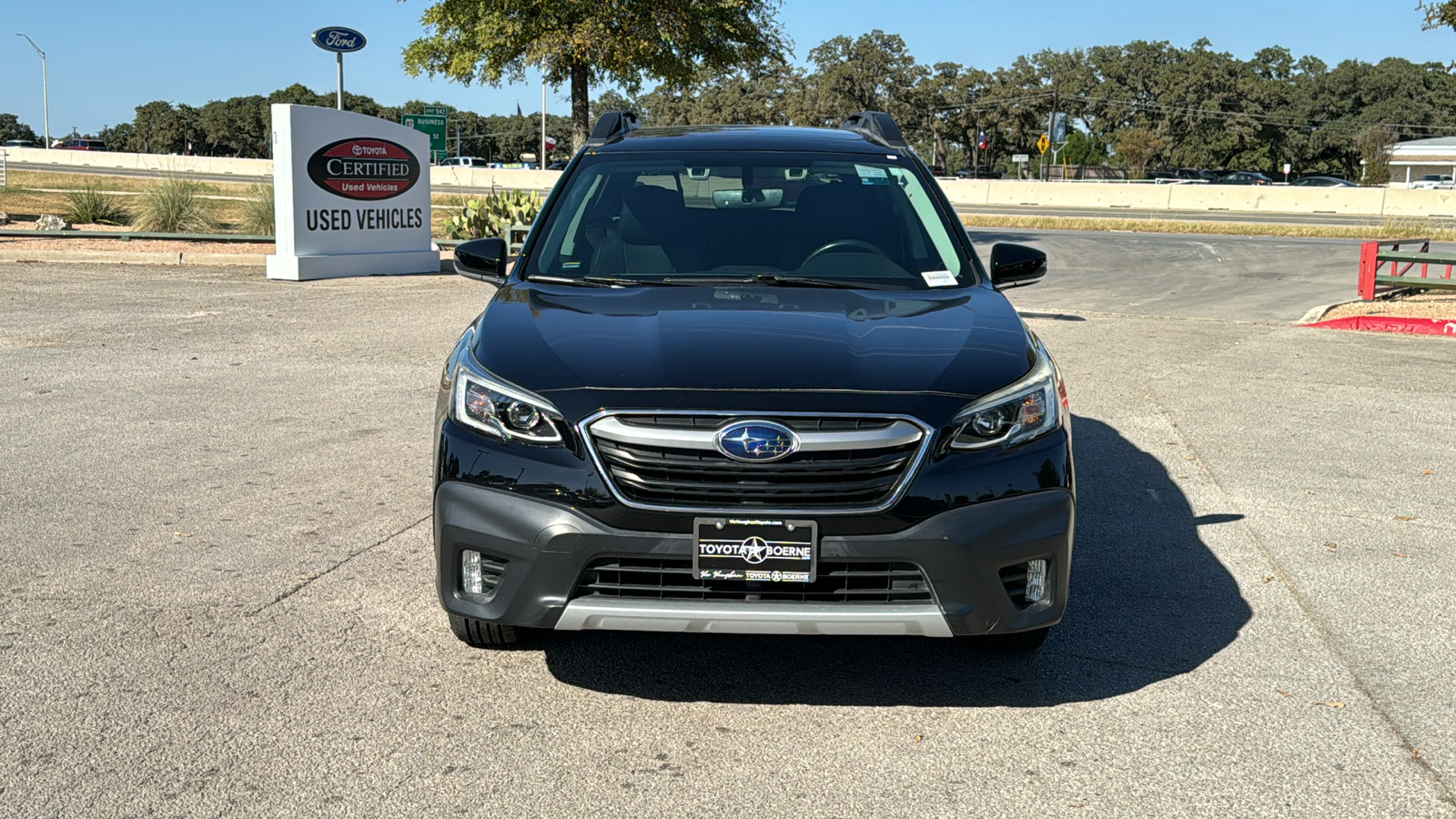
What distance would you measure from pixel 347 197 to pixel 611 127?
11.6 m

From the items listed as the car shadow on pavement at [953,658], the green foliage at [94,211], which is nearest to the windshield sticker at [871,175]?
the car shadow on pavement at [953,658]

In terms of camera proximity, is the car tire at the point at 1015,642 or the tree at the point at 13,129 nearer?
the car tire at the point at 1015,642

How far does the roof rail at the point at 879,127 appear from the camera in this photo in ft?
19.7

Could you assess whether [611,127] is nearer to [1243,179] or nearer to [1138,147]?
[1243,179]

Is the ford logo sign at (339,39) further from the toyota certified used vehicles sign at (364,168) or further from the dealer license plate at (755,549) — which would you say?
the dealer license plate at (755,549)

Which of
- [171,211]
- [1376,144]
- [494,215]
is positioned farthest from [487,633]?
[1376,144]

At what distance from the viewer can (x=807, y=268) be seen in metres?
5.02

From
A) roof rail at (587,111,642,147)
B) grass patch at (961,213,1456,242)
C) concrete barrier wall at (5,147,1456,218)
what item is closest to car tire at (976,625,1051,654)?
roof rail at (587,111,642,147)

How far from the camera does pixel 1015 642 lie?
168 inches

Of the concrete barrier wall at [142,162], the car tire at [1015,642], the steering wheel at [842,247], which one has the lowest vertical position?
the car tire at [1015,642]

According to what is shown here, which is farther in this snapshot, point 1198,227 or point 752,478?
point 1198,227

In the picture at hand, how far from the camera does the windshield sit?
5004 mm

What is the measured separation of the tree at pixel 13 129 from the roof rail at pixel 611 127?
191056 mm

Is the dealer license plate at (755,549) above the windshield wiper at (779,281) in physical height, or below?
below
